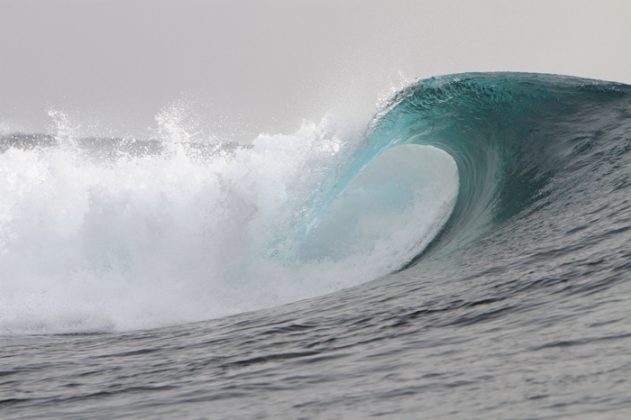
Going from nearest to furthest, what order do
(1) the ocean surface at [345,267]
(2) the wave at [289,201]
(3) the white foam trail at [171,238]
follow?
1. (1) the ocean surface at [345,267]
2. (3) the white foam trail at [171,238]
3. (2) the wave at [289,201]

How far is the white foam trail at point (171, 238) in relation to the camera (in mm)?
8117

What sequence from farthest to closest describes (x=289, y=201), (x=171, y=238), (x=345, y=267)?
(x=289, y=201), (x=171, y=238), (x=345, y=267)

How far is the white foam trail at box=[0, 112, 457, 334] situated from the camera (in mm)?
8117

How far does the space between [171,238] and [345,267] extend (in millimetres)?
1948

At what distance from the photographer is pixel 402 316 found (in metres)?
5.46

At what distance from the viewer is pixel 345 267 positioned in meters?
9.02

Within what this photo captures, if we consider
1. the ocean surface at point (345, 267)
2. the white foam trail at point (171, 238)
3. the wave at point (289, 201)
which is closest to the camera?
the ocean surface at point (345, 267)

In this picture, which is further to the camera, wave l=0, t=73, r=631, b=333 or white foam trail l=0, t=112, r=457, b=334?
wave l=0, t=73, r=631, b=333

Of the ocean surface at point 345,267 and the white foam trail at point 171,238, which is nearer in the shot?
the ocean surface at point 345,267

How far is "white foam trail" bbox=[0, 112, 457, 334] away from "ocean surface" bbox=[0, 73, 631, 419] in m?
0.03

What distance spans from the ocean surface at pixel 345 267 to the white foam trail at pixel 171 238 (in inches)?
1.3

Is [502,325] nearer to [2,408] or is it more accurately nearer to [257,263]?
[2,408]

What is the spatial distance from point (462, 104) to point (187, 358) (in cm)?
813

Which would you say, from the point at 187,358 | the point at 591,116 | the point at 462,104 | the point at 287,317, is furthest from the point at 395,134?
the point at 187,358
